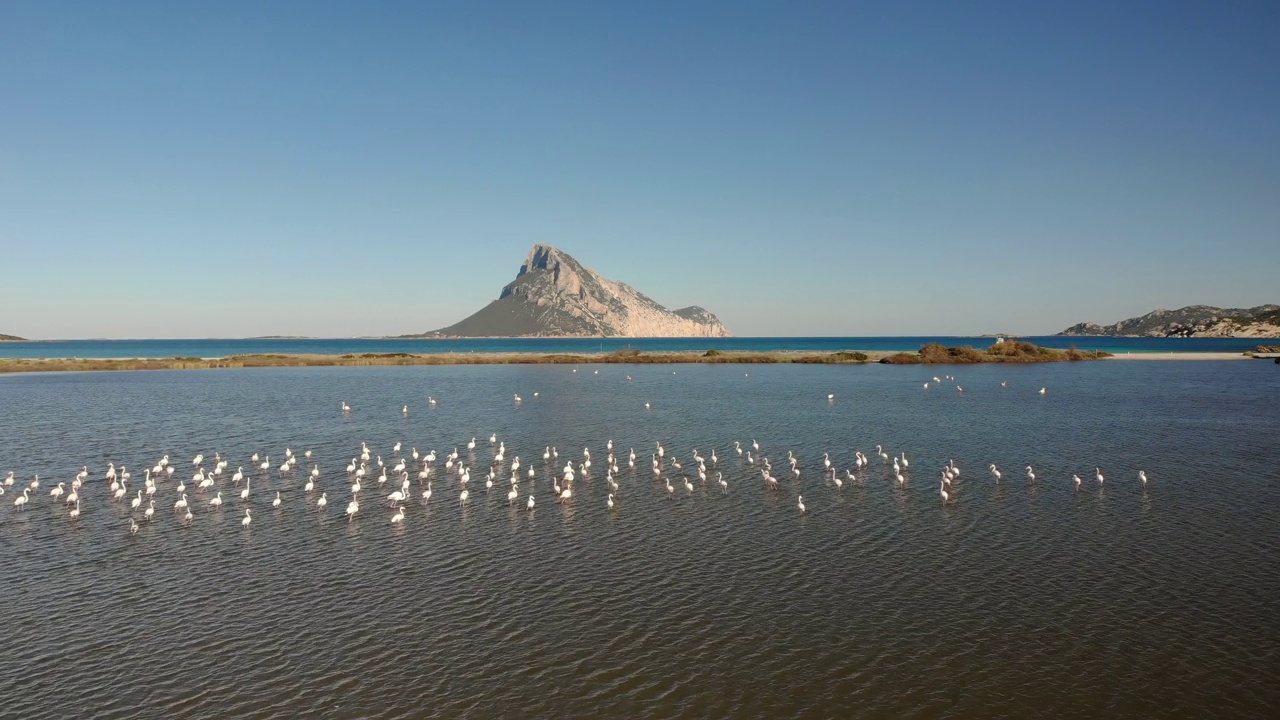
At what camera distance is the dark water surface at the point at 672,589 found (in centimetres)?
1541

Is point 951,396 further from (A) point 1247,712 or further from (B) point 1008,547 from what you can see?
(A) point 1247,712

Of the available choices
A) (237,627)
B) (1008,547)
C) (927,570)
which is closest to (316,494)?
(237,627)

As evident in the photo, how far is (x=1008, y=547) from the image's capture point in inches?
961

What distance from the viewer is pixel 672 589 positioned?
2092 cm

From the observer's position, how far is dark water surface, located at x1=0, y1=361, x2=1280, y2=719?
50.6ft

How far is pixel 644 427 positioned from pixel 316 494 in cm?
2402

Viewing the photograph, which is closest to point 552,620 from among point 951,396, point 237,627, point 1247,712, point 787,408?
point 237,627

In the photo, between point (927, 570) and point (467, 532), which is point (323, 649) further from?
point (927, 570)

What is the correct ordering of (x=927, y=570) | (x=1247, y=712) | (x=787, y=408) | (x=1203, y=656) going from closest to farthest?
(x=1247, y=712), (x=1203, y=656), (x=927, y=570), (x=787, y=408)

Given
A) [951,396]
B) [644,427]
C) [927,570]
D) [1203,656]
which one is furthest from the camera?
[951,396]

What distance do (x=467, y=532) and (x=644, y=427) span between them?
26.2 meters

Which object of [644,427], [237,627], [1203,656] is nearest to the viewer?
[1203,656]

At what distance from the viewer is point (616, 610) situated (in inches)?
766

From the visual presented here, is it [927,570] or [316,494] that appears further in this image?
[316,494]
